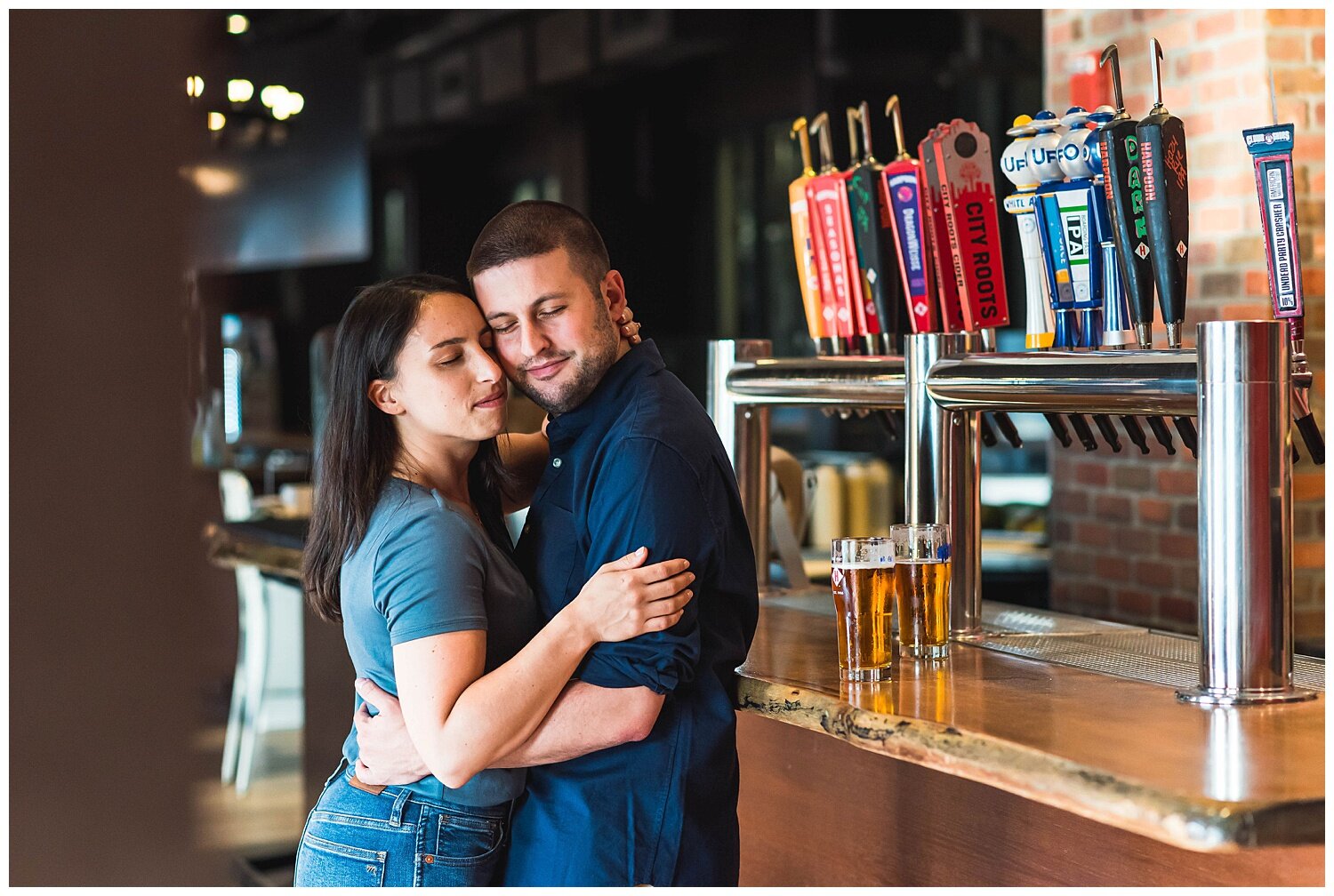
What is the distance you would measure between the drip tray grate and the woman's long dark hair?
81 cm

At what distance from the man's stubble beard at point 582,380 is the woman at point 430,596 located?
50mm

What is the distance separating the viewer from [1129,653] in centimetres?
172

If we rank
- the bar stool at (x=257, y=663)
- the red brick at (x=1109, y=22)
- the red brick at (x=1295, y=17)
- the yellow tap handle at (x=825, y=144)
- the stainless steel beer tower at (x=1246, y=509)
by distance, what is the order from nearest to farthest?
1. the stainless steel beer tower at (x=1246, y=509)
2. the yellow tap handle at (x=825, y=144)
3. the red brick at (x=1295, y=17)
4. the red brick at (x=1109, y=22)
5. the bar stool at (x=257, y=663)

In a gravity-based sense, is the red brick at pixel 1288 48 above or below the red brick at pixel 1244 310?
above

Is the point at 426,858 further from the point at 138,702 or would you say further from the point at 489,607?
the point at 138,702

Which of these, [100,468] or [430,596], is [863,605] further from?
[100,468]

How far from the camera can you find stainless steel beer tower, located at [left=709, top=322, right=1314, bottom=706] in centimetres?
139

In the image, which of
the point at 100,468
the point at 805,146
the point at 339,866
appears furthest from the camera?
the point at 100,468

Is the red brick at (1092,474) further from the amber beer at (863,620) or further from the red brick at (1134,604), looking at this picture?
the amber beer at (863,620)

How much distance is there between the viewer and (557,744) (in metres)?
1.48

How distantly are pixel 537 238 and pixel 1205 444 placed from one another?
758 millimetres

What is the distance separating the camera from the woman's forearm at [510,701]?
1.45 m

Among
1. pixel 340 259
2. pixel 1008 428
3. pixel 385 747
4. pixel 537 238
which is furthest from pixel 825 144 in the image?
pixel 340 259

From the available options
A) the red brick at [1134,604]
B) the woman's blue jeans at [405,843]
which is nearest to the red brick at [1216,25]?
the red brick at [1134,604]
